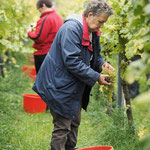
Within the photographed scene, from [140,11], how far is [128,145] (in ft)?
7.49

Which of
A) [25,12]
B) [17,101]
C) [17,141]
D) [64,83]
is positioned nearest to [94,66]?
[64,83]

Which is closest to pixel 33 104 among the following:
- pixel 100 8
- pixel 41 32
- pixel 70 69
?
pixel 41 32

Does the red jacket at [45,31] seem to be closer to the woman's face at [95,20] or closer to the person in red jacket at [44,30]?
the person in red jacket at [44,30]

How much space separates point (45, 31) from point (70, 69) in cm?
253

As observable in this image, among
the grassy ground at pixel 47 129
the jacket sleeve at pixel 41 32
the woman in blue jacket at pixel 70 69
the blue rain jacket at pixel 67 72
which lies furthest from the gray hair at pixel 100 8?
the jacket sleeve at pixel 41 32

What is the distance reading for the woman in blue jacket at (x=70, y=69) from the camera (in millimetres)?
2428

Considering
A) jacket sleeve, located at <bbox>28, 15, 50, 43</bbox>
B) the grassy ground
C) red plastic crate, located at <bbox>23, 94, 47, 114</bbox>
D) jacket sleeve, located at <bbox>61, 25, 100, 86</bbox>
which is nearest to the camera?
jacket sleeve, located at <bbox>61, 25, 100, 86</bbox>

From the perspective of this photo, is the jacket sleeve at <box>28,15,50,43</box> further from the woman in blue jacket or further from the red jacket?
the woman in blue jacket

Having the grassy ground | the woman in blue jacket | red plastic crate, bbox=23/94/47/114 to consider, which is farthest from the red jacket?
the woman in blue jacket

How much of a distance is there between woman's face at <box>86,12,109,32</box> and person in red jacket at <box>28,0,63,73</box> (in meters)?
2.30

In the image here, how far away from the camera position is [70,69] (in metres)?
2.43

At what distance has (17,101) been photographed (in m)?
5.41

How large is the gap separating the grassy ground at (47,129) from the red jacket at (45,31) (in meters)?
1.14

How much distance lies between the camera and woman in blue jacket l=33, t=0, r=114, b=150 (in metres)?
2.43
